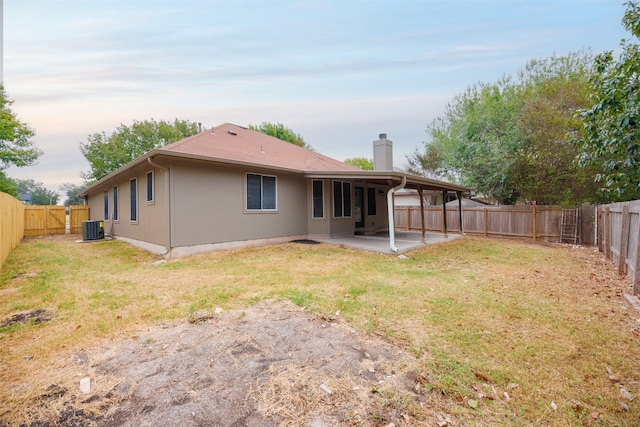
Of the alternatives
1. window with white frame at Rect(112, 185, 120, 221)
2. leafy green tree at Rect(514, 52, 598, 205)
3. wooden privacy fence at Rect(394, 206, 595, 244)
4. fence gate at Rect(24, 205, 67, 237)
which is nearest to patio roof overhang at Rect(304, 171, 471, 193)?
wooden privacy fence at Rect(394, 206, 595, 244)

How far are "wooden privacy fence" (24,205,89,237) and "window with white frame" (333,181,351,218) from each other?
15.6 m

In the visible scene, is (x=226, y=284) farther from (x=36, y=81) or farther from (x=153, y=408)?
(x=36, y=81)

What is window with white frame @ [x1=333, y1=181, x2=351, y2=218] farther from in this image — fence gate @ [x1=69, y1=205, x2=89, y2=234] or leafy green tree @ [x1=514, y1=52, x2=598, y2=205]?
fence gate @ [x1=69, y1=205, x2=89, y2=234]

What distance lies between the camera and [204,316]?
12.5 feet

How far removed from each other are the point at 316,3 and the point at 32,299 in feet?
30.2

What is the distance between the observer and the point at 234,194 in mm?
8859

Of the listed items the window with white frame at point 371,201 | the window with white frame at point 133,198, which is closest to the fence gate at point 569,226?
the window with white frame at point 371,201

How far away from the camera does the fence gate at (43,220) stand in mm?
15609

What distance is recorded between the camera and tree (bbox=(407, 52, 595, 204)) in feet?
38.2

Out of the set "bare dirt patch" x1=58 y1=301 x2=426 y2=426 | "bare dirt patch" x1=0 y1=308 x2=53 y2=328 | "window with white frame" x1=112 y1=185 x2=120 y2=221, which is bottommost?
"bare dirt patch" x1=58 y1=301 x2=426 y2=426

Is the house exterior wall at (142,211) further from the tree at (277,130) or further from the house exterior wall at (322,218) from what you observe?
the tree at (277,130)

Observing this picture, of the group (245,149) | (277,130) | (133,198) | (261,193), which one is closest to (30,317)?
(261,193)

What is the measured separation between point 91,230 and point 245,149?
759 centimetres

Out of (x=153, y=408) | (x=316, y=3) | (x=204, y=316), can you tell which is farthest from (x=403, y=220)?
(x=153, y=408)
